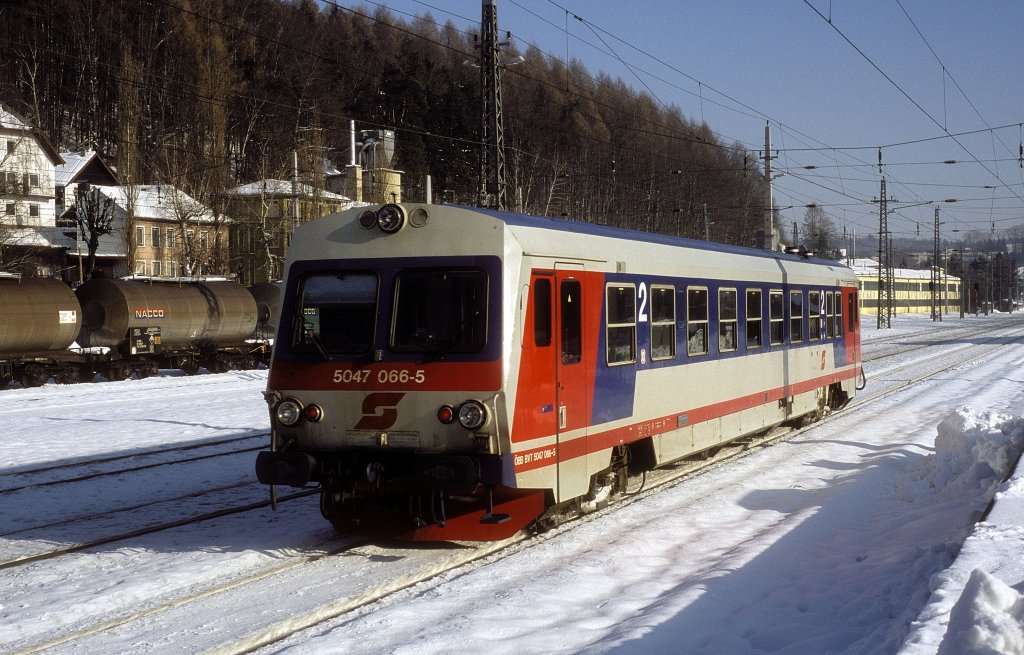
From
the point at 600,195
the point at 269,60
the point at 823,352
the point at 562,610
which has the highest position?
the point at 269,60

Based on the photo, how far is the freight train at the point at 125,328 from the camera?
88.4 ft

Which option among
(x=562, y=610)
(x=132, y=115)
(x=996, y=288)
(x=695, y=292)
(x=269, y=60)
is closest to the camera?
(x=562, y=610)

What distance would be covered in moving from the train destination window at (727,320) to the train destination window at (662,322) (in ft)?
4.95

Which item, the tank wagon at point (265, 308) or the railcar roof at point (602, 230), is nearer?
the railcar roof at point (602, 230)

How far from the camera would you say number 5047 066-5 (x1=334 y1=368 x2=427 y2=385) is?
8641 mm

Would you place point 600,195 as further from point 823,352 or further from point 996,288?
point 996,288

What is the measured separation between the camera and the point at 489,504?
27.8ft

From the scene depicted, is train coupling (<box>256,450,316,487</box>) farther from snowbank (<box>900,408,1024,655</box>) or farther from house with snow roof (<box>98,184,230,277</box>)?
house with snow roof (<box>98,184,230,277</box>)

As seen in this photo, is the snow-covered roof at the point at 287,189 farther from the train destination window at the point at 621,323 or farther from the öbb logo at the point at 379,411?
the öbb logo at the point at 379,411

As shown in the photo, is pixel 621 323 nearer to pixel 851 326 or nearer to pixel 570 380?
pixel 570 380

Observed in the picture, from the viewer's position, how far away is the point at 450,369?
8.58 meters

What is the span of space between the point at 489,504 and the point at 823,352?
10.6 metres

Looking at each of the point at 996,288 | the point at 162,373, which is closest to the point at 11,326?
the point at 162,373

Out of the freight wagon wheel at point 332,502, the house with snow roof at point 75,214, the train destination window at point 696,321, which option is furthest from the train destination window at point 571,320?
the house with snow roof at point 75,214
